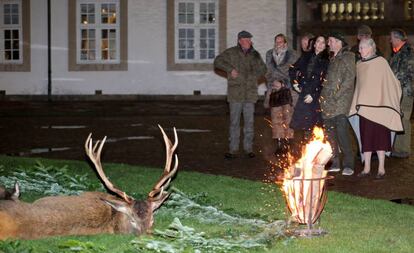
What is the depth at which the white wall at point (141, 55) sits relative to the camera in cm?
3191

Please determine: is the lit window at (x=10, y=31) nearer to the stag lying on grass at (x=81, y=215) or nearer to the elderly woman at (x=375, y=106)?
the elderly woman at (x=375, y=106)

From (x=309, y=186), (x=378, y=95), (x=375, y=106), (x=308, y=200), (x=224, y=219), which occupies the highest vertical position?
(x=378, y=95)

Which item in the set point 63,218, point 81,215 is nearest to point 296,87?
point 81,215

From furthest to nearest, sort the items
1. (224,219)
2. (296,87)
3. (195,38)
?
(195,38) → (296,87) → (224,219)

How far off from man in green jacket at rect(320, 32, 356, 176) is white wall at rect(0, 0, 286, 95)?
59.0 ft

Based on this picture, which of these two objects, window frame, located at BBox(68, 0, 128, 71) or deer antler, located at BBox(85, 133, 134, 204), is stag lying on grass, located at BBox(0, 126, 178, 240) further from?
window frame, located at BBox(68, 0, 128, 71)

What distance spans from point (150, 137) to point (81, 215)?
1083 centimetres

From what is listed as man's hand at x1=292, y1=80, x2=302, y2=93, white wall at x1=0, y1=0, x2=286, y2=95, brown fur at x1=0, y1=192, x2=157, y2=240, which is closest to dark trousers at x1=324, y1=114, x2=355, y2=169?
man's hand at x1=292, y1=80, x2=302, y2=93

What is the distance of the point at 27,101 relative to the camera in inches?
1233

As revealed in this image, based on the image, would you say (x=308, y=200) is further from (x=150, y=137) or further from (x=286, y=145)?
(x=150, y=137)

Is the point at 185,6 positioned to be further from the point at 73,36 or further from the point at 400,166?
the point at 400,166

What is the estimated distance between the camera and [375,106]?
13656 millimetres

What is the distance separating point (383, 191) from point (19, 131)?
10291 mm

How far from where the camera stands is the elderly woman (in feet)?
44.5
